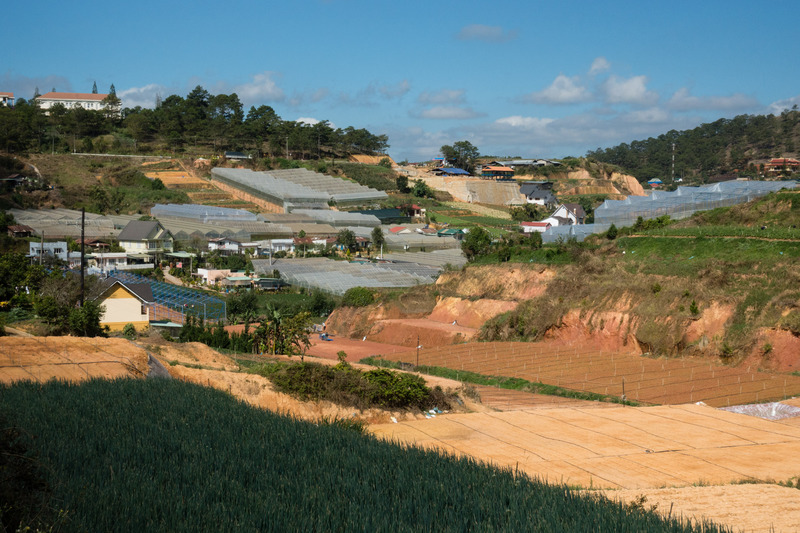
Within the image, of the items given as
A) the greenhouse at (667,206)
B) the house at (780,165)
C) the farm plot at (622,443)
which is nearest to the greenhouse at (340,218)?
the greenhouse at (667,206)

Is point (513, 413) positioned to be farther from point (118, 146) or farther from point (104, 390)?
point (118, 146)

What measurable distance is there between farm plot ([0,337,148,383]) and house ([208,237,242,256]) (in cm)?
→ 4534

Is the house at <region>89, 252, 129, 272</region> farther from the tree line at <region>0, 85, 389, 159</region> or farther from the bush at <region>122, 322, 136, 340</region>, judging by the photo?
the tree line at <region>0, 85, 389, 159</region>

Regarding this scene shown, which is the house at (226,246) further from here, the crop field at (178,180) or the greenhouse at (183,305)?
the crop field at (178,180)

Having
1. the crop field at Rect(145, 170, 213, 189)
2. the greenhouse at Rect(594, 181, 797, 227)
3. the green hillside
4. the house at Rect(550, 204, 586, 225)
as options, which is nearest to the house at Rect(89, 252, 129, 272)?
the crop field at Rect(145, 170, 213, 189)

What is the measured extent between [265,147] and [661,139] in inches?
4221

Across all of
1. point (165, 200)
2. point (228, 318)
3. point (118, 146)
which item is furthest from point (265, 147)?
point (228, 318)

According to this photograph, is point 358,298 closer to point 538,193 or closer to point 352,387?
point 352,387

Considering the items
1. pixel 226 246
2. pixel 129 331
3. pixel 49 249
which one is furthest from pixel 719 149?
pixel 129 331

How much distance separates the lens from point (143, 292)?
37.9 metres

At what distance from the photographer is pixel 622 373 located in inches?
1075

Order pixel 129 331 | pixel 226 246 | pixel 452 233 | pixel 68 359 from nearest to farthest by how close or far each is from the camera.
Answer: pixel 68 359, pixel 129 331, pixel 226 246, pixel 452 233

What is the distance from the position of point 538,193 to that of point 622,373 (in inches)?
3355

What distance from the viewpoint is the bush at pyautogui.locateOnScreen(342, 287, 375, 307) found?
153ft
